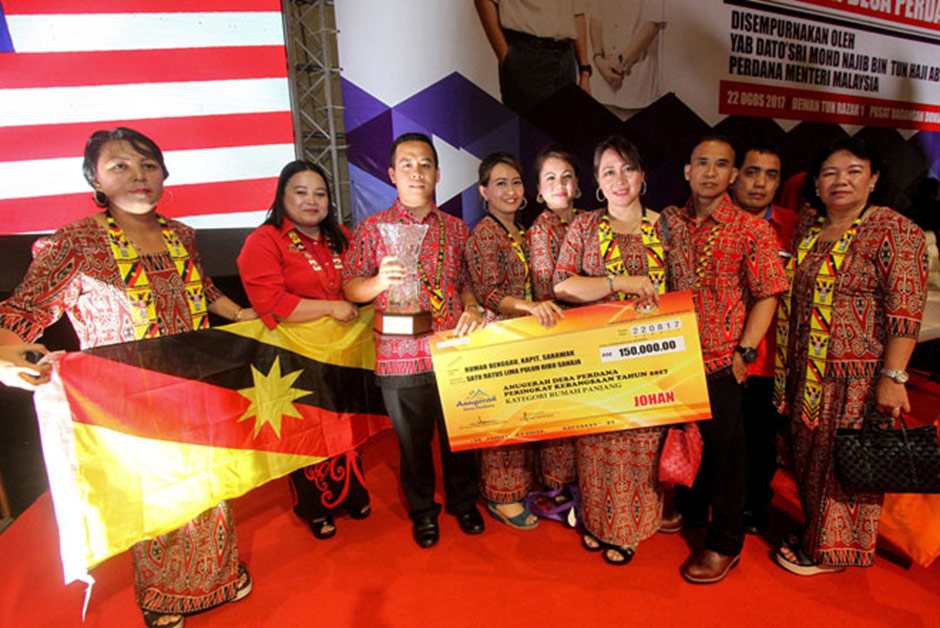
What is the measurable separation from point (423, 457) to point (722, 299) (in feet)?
4.55

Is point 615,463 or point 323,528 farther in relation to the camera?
point 323,528

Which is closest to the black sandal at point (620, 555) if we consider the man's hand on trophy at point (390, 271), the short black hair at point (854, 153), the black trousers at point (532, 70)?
the man's hand on trophy at point (390, 271)

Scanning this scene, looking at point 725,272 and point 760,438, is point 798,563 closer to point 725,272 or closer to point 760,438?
point 760,438

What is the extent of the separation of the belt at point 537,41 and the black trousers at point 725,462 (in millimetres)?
2978

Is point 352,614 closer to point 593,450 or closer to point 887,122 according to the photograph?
point 593,450

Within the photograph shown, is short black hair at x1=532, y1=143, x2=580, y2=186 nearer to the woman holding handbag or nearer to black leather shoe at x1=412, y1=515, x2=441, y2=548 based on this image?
the woman holding handbag

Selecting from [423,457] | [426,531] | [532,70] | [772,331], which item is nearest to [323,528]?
[426,531]

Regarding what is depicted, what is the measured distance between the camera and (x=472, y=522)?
2.33 meters

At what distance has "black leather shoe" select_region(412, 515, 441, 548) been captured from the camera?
2256 mm

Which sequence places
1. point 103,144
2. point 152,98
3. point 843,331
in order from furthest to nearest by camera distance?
point 152,98 < point 843,331 < point 103,144

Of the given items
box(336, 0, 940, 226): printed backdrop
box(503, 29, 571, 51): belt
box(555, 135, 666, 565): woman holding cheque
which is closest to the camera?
box(555, 135, 666, 565): woman holding cheque

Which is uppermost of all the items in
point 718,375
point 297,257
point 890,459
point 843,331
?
point 297,257

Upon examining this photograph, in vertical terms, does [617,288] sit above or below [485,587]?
above

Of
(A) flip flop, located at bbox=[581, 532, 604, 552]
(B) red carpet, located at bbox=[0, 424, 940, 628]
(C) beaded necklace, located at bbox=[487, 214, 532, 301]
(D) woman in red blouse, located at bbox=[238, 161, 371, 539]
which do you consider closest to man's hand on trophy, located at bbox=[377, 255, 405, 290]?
(D) woman in red blouse, located at bbox=[238, 161, 371, 539]
